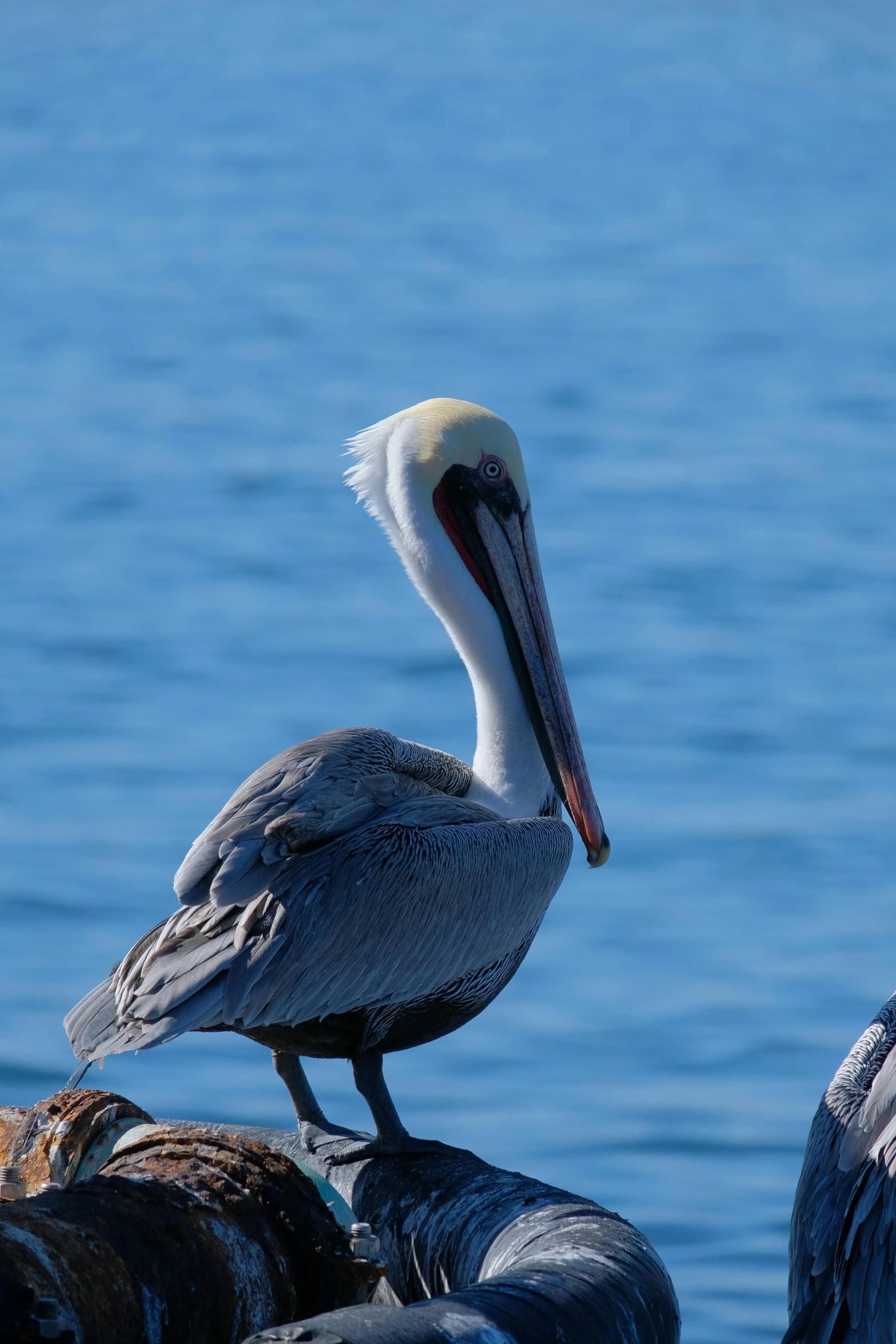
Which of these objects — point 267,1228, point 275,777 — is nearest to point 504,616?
point 275,777

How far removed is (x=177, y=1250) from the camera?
2.44 metres

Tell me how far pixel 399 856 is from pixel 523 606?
93cm

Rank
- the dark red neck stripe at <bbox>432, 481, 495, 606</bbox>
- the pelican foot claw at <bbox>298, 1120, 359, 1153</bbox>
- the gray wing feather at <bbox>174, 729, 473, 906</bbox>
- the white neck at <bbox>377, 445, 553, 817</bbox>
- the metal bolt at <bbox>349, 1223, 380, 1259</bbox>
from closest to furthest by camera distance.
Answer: the metal bolt at <bbox>349, 1223, 380, 1259</bbox> → the gray wing feather at <bbox>174, 729, 473, 906</bbox> → the pelican foot claw at <bbox>298, 1120, 359, 1153</bbox> → the white neck at <bbox>377, 445, 553, 817</bbox> → the dark red neck stripe at <bbox>432, 481, 495, 606</bbox>

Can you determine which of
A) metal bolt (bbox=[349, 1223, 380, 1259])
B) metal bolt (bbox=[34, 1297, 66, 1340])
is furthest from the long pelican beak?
metal bolt (bbox=[34, 1297, 66, 1340])

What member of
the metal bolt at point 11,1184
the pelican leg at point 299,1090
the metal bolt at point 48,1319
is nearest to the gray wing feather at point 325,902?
the pelican leg at point 299,1090

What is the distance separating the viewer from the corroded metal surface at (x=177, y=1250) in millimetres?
2246

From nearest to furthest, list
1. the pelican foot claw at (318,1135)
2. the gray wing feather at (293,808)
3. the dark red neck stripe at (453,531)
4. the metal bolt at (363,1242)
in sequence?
the metal bolt at (363,1242), the gray wing feather at (293,808), the pelican foot claw at (318,1135), the dark red neck stripe at (453,531)

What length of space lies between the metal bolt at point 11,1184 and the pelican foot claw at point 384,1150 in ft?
2.28

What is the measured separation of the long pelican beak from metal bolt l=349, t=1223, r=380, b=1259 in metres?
1.43

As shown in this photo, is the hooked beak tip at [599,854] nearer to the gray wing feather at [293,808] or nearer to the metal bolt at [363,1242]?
the gray wing feather at [293,808]

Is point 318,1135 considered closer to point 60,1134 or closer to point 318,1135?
point 318,1135

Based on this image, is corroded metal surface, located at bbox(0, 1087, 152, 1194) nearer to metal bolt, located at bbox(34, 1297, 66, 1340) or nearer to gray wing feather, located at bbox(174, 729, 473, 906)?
gray wing feather, located at bbox(174, 729, 473, 906)

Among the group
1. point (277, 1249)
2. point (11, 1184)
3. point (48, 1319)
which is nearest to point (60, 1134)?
point (11, 1184)

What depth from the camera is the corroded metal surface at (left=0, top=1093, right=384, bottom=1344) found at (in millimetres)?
2246
